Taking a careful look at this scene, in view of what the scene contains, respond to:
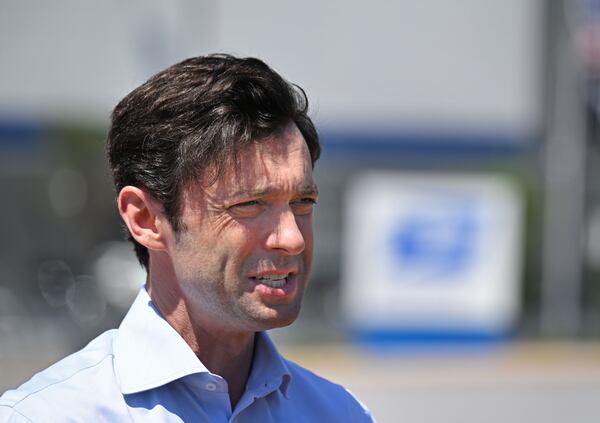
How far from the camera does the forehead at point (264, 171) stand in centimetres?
169

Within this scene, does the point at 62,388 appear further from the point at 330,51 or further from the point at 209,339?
the point at 330,51

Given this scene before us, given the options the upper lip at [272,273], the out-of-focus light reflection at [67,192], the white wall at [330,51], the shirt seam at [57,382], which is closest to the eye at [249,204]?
the upper lip at [272,273]

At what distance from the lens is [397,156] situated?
2470 centimetres

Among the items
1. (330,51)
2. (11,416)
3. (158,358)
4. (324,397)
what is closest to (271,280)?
(158,358)

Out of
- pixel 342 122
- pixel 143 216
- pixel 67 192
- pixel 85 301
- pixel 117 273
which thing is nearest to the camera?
pixel 143 216

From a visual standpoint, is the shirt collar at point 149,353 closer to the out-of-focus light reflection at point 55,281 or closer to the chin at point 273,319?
the chin at point 273,319

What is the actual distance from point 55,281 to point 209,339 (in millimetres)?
17723

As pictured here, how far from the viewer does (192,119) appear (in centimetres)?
171

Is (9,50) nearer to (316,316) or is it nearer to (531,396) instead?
(316,316)

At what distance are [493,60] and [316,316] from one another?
33.6 feet

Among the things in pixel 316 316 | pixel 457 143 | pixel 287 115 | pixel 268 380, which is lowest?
pixel 316 316

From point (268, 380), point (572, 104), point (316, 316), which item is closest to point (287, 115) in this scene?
point (268, 380)

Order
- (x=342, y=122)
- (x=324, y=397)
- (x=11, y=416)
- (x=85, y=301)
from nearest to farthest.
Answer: (x=11, y=416), (x=324, y=397), (x=85, y=301), (x=342, y=122)

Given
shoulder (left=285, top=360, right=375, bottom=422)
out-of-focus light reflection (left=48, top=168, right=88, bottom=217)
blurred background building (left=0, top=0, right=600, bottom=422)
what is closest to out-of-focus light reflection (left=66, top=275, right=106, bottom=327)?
blurred background building (left=0, top=0, right=600, bottom=422)
